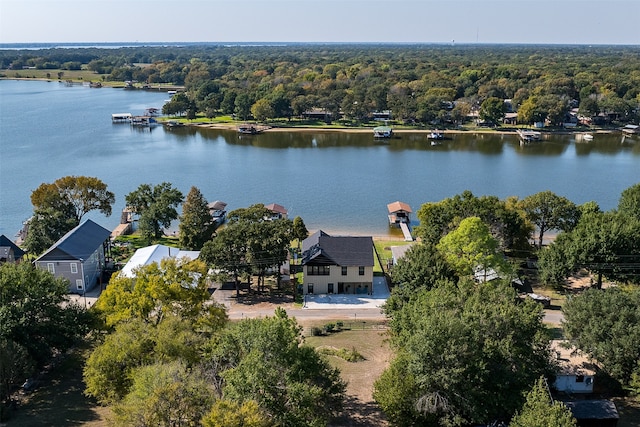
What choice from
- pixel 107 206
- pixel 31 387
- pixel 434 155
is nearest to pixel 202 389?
pixel 31 387

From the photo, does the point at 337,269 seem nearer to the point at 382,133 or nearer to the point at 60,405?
the point at 60,405

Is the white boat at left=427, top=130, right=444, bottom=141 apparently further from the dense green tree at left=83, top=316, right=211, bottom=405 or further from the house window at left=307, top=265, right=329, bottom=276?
the dense green tree at left=83, top=316, right=211, bottom=405

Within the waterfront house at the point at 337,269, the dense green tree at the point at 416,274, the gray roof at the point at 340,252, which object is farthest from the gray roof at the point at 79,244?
the dense green tree at the point at 416,274

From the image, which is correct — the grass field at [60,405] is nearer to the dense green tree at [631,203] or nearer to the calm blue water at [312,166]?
the calm blue water at [312,166]

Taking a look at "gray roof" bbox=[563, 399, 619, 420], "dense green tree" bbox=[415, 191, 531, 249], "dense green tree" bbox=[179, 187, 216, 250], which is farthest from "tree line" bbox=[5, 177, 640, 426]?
"dense green tree" bbox=[179, 187, 216, 250]

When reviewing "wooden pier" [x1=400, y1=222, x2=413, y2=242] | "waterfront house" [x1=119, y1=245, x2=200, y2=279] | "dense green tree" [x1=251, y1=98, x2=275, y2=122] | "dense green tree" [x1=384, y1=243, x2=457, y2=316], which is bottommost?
"wooden pier" [x1=400, y1=222, x2=413, y2=242]

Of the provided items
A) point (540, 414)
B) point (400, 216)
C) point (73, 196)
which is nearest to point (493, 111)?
point (400, 216)
